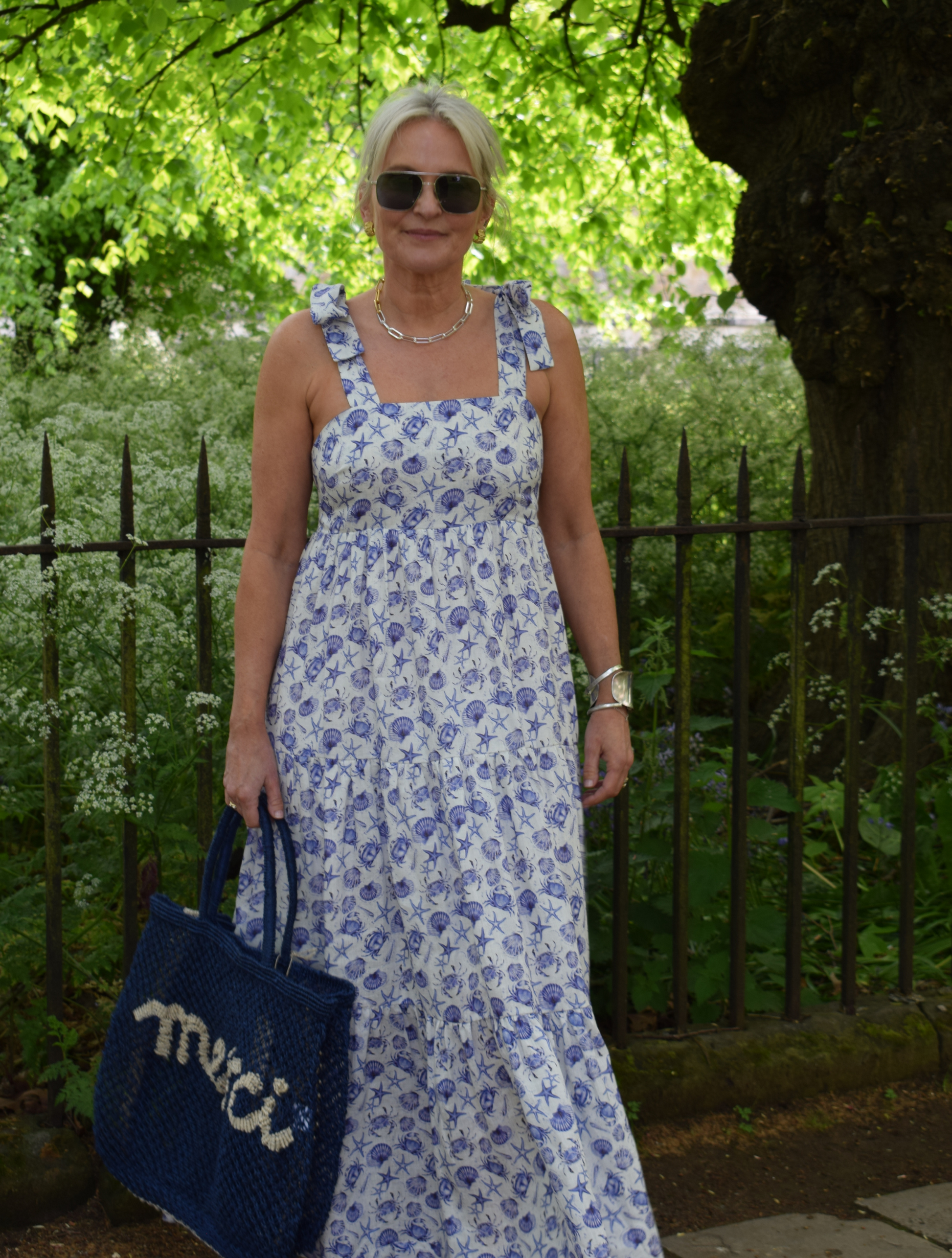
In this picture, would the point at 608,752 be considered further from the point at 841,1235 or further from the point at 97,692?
the point at 97,692

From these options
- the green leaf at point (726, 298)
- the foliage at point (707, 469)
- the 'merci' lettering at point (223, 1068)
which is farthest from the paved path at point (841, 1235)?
the green leaf at point (726, 298)

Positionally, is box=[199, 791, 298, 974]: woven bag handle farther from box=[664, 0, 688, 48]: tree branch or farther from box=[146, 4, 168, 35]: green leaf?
box=[664, 0, 688, 48]: tree branch

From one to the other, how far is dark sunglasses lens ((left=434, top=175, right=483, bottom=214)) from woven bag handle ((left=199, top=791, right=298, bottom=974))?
1.02m

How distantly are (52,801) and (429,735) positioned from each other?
106 cm

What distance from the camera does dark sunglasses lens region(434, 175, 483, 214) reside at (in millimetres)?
1973

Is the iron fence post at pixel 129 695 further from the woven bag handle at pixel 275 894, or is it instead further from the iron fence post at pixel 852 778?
the iron fence post at pixel 852 778

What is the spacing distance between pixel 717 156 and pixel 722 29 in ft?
1.47

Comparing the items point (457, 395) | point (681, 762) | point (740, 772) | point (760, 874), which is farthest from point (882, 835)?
point (457, 395)

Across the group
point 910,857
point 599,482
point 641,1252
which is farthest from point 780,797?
point 599,482

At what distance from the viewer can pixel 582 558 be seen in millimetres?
2182

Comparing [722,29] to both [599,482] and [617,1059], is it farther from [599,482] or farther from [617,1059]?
[617,1059]

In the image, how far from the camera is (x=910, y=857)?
3209mm

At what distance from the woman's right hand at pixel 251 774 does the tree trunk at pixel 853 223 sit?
2.43 metres

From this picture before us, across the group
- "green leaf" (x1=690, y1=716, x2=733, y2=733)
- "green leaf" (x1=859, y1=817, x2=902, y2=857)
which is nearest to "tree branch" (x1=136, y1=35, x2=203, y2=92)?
"green leaf" (x1=690, y1=716, x2=733, y2=733)
